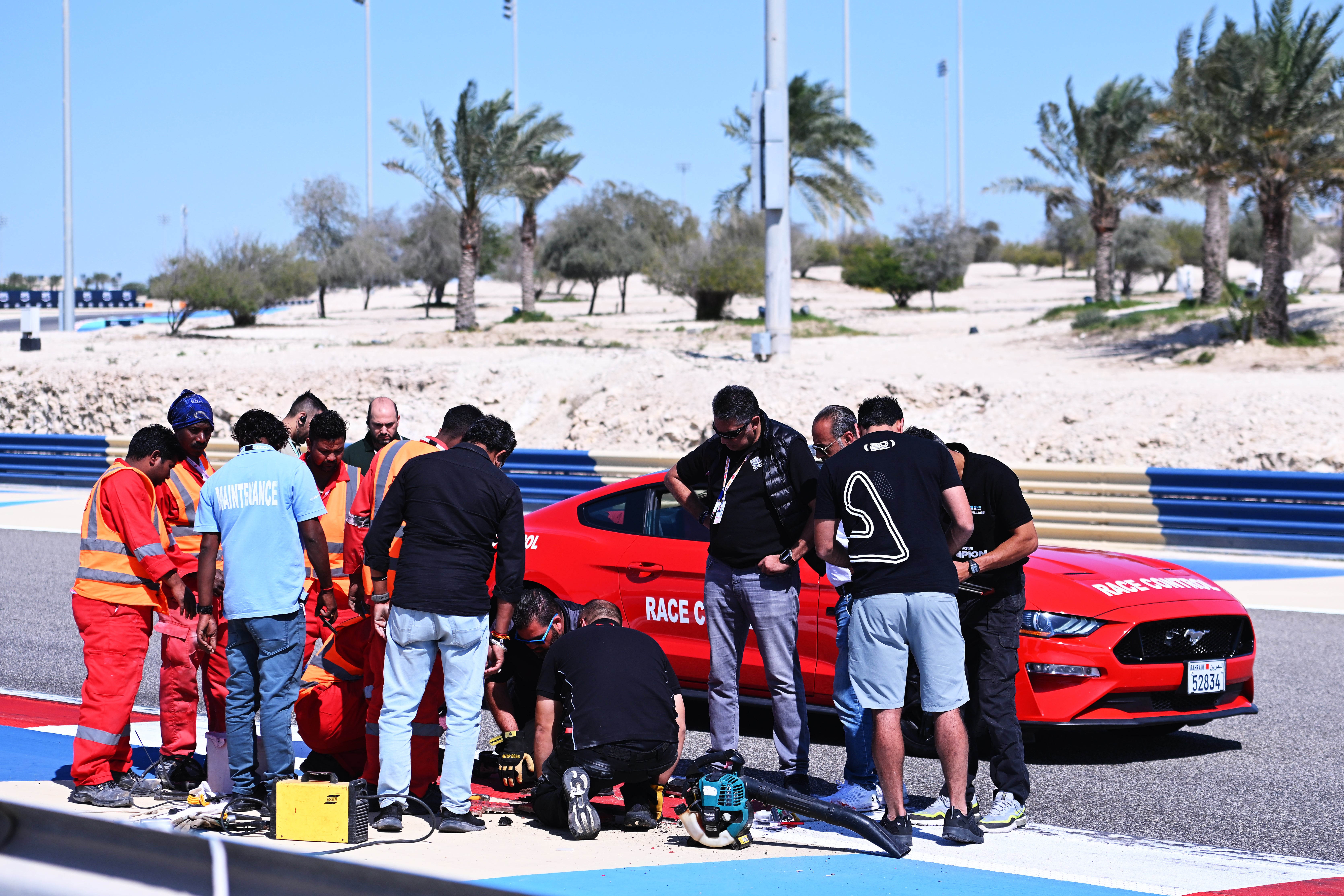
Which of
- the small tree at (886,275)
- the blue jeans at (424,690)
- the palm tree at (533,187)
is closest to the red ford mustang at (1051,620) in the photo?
the blue jeans at (424,690)

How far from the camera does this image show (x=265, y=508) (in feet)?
18.5

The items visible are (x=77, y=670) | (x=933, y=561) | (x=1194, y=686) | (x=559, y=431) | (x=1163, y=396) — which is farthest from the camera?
(x=559, y=431)

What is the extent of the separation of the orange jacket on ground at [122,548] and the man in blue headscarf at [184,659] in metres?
0.21

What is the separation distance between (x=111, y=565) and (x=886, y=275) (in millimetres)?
54424

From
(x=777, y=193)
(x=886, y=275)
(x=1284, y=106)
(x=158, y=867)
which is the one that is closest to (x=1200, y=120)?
(x=1284, y=106)

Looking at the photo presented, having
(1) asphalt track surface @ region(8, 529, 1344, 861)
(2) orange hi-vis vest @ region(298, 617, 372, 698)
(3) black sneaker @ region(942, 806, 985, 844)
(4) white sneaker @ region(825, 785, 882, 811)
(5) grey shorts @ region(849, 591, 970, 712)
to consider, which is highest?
(5) grey shorts @ region(849, 591, 970, 712)

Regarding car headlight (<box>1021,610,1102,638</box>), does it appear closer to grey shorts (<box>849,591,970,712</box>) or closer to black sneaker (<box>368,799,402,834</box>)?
grey shorts (<box>849,591,970,712</box>)

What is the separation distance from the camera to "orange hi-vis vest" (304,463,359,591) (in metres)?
6.65

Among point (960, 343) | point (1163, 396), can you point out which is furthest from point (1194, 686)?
point (960, 343)

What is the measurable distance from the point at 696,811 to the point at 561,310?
56.3 metres

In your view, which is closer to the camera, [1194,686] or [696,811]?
[696,811]

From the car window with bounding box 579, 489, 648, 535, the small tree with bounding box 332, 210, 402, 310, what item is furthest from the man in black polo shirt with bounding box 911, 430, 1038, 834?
the small tree with bounding box 332, 210, 402, 310

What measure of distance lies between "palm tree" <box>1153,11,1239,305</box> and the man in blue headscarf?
2268 cm

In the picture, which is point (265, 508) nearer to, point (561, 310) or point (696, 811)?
point (696, 811)
